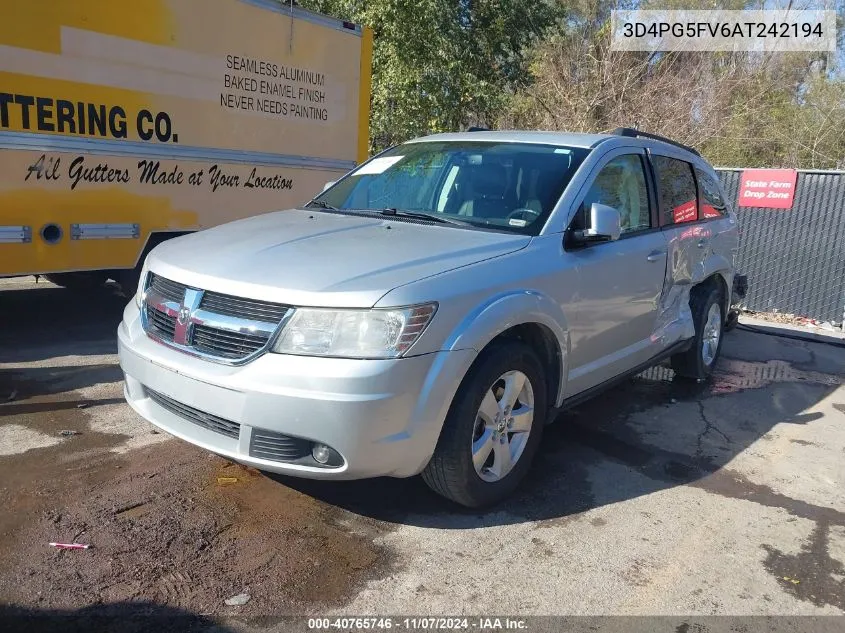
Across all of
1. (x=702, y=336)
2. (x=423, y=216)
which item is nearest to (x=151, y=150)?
(x=423, y=216)

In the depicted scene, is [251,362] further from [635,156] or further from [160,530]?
[635,156]

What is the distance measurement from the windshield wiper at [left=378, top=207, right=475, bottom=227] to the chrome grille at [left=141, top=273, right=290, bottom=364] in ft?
4.32

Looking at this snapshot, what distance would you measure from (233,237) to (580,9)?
69.7 feet

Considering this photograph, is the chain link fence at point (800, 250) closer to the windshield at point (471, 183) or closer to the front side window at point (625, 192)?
the front side window at point (625, 192)

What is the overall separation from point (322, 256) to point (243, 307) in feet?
1.47

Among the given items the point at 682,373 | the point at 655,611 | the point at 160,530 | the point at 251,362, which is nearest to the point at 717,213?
the point at 682,373

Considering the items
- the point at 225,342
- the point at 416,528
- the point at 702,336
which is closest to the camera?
the point at 225,342

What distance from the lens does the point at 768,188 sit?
10.3 meters

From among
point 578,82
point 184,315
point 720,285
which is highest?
point 578,82

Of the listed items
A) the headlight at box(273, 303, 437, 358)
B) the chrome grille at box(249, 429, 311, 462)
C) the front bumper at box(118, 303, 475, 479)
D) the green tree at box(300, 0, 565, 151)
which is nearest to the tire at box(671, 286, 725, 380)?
the front bumper at box(118, 303, 475, 479)

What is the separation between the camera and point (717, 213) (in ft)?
20.1

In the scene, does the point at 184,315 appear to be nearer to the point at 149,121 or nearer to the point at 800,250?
the point at 149,121

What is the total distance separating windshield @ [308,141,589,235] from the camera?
4145 mm

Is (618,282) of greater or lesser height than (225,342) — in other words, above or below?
above
